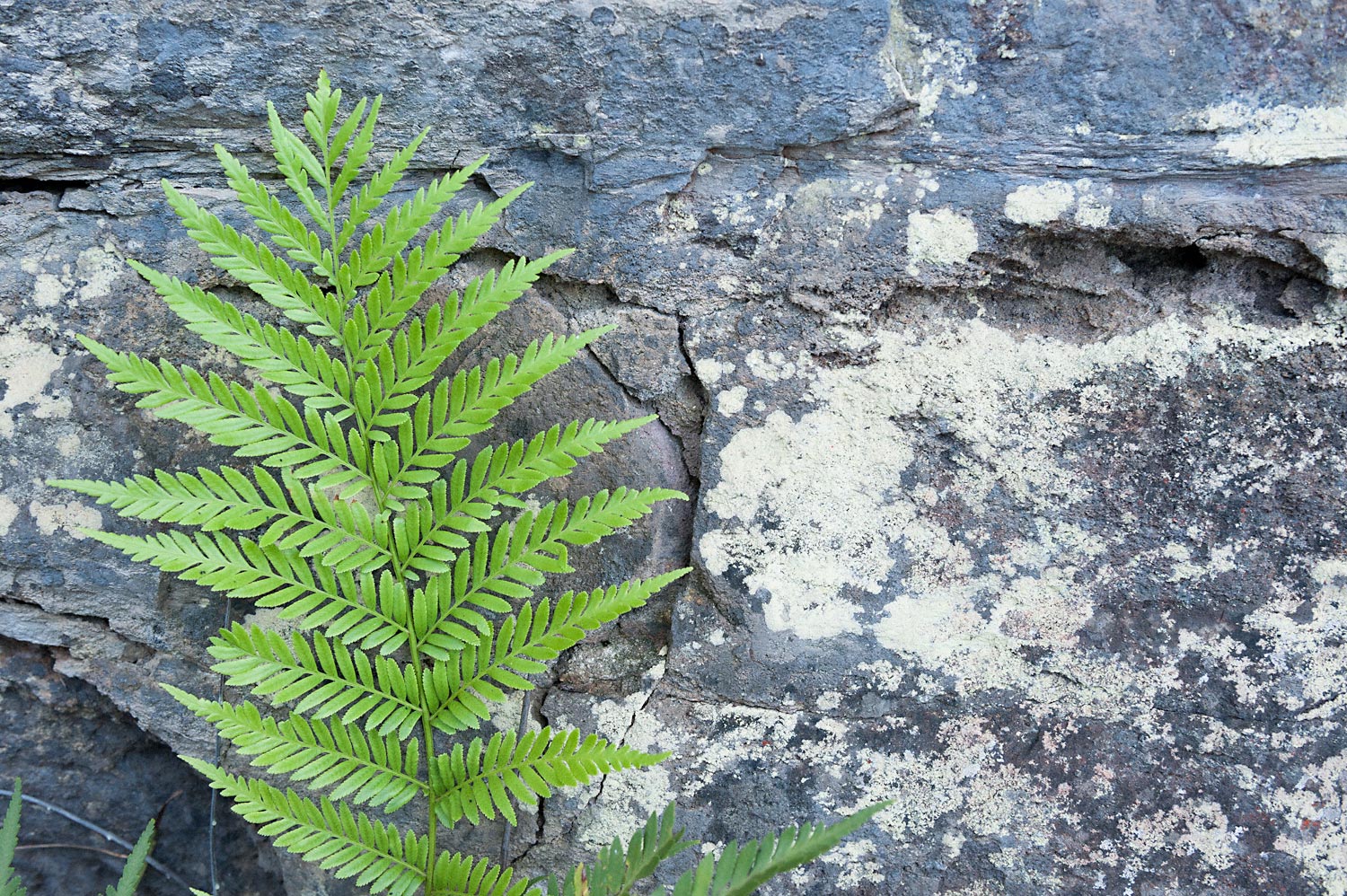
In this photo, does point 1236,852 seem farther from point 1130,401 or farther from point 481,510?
point 481,510

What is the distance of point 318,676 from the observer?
1.25 m

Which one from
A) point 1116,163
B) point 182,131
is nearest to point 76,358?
point 182,131

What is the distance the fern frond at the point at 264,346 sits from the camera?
3.88 ft

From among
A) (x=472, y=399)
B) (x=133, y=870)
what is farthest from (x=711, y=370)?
(x=133, y=870)

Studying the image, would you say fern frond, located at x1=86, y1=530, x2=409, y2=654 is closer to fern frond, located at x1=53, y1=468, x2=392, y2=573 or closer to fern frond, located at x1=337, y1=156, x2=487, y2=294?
fern frond, located at x1=53, y1=468, x2=392, y2=573

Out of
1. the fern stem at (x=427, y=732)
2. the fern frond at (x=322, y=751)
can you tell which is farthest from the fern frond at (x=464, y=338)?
the fern frond at (x=322, y=751)

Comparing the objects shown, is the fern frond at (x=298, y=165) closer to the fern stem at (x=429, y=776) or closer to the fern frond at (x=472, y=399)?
the fern frond at (x=472, y=399)

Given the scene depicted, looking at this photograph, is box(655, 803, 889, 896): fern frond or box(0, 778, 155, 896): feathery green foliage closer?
box(655, 803, 889, 896): fern frond

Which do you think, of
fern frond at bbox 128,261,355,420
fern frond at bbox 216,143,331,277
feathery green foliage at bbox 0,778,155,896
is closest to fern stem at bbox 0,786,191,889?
feathery green foliage at bbox 0,778,155,896

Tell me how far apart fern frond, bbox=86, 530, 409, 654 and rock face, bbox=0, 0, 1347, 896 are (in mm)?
266

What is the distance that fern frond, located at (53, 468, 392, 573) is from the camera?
1171 mm

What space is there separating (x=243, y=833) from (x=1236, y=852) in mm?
1639

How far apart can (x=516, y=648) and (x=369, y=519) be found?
29cm

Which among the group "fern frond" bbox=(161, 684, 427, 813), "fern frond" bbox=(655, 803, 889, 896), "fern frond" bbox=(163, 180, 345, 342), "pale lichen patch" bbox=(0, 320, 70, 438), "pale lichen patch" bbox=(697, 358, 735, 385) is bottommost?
"fern frond" bbox=(161, 684, 427, 813)
